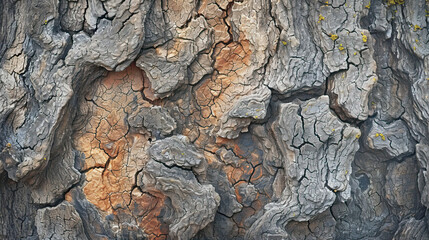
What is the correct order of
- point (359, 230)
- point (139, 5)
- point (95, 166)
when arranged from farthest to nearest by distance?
point (359, 230)
point (95, 166)
point (139, 5)

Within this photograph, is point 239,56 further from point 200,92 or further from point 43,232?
point 43,232

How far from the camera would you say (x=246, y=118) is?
285 cm

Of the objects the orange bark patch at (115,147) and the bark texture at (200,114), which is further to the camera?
the orange bark patch at (115,147)

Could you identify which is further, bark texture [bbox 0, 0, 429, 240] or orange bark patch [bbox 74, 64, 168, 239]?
orange bark patch [bbox 74, 64, 168, 239]

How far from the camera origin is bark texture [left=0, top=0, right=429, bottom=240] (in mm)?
2744

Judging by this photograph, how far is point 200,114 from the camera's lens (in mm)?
2971

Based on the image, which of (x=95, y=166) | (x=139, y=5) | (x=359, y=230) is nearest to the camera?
(x=139, y=5)

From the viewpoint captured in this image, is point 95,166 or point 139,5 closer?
point 139,5

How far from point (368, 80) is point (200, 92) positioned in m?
1.09

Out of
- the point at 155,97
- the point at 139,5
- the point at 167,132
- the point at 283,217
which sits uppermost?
the point at 139,5

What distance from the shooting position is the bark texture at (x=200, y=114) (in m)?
2.74

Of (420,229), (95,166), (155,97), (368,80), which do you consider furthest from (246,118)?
(420,229)

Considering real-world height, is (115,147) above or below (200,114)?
below

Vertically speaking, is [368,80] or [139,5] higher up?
[139,5]
